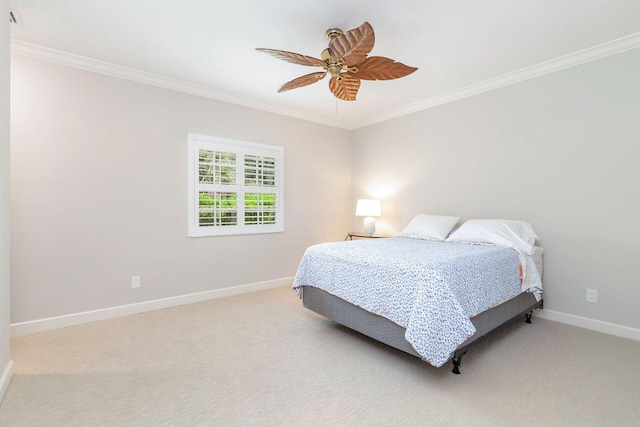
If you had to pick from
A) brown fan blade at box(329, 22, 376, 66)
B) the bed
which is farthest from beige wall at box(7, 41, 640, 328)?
brown fan blade at box(329, 22, 376, 66)

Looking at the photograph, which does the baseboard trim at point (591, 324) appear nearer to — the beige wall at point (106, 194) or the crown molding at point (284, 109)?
the crown molding at point (284, 109)

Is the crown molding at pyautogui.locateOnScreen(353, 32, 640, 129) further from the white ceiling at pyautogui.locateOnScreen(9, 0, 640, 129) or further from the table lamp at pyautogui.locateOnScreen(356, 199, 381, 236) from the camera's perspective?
the table lamp at pyautogui.locateOnScreen(356, 199, 381, 236)

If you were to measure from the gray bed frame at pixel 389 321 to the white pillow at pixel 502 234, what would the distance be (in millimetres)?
480

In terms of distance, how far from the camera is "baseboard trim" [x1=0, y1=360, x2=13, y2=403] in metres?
1.81

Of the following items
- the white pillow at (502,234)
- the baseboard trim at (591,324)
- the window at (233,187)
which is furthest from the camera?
the window at (233,187)

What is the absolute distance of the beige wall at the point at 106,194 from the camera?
279cm

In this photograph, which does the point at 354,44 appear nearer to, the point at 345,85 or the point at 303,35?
the point at 345,85

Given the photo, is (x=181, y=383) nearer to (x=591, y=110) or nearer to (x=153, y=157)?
(x=153, y=157)

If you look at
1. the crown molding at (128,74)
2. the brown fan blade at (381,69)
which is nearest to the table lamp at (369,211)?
the crown molding at (128,74)

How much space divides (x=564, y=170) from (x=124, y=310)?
185 inches

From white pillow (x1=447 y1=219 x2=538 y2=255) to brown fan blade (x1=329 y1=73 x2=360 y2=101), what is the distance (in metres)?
1.85

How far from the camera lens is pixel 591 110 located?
2.86 meters

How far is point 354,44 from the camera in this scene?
1982mm

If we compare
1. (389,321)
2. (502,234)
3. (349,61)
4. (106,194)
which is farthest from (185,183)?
(502,234)
